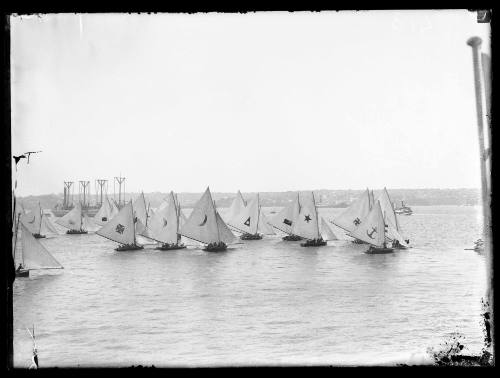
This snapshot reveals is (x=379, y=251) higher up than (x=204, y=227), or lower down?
lower down

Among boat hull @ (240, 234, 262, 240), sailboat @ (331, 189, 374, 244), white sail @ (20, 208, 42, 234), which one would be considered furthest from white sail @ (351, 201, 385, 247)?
white sail @ (20, 208, 42, 234)

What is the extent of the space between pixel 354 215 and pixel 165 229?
682cm

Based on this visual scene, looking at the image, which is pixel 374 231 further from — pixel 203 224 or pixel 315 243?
pixel 203 224

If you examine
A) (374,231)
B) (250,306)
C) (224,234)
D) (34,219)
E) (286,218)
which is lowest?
(250,306)

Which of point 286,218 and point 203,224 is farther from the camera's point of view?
point 286,218

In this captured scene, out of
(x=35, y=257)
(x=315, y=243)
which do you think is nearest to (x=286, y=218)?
(x=315, y=243)

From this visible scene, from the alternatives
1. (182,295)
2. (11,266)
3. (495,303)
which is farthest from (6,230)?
(182,295)

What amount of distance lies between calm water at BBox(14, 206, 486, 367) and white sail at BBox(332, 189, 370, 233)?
80 centimetres

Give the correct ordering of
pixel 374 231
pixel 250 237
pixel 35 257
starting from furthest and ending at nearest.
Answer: pixel 250 237, pixel 374 231, pixel 35 257

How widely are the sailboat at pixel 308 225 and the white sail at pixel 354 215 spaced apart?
3.28m

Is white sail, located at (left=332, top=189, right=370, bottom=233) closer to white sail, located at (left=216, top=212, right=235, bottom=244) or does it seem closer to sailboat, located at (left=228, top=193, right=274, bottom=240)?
white sail, located at (left=216, top=212, right=235, bottom=244)

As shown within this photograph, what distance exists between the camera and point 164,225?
1644cm

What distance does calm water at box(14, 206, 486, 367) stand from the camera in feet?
9.86

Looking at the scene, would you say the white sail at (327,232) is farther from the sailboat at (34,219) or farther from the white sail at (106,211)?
the sailboat at (34,219)
